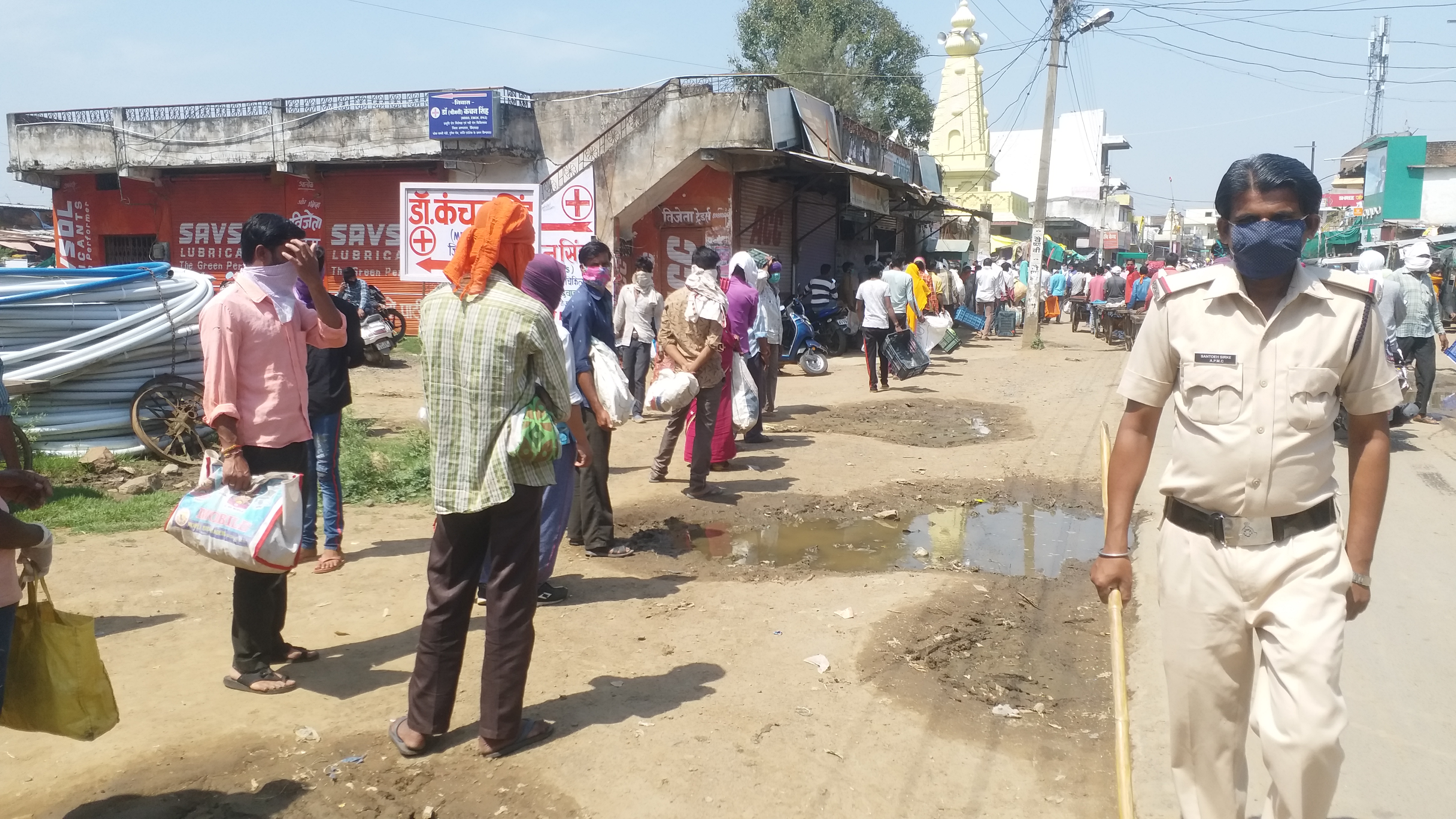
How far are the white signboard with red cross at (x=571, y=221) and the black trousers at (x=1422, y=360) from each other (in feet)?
25.7

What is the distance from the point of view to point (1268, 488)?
8.48 ft

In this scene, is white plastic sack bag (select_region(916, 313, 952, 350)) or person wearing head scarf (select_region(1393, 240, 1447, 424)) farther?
white plastic sack bag (select_region(916, 313, 952, 350))

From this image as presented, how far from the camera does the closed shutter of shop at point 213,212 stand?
20.6 meters

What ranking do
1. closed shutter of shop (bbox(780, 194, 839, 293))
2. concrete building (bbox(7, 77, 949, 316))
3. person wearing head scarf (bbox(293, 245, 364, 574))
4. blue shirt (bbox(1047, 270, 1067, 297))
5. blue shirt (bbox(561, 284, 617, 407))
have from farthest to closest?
blue shirt (bbox(1047, 270, 1067, 297)) → closed shutter of shop (bbox(780, 194, 839, 293)) → concrete building (bbox(7, 77, 949, 316)) → blue shirt (bbox(561, 284, 617, 407)) → person wearing head scarf (bbox(293, 245, 364, 574))

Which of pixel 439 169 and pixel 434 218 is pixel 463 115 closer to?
pixel 439 169

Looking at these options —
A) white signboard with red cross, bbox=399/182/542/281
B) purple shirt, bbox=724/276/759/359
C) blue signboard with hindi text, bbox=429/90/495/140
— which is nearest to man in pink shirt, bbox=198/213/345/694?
white signboard with red cross, bbox=399/182/542/281

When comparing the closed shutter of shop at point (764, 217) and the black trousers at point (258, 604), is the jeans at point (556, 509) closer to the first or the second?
the black trousers at point (258, 604)

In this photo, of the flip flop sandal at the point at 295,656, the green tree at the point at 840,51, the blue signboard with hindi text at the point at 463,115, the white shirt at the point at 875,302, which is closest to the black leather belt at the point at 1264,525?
the flip flop sandal at the point at 295,656

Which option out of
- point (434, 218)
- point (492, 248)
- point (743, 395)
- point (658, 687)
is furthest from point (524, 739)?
point (434, 218)

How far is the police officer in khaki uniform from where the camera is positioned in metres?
2.53

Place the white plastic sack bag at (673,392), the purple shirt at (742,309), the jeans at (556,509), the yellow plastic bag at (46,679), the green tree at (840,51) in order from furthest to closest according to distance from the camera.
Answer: the green tree at (840,51) → the purple shirt at (742,309) → the white plastic sack bag at (673,392) → the jeans at (556,509) → the yellow plastic bag at (46,679)

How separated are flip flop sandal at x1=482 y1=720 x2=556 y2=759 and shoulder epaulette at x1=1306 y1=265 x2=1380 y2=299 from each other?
2.84m

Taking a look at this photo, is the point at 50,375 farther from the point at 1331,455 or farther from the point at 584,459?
the point at 1331,455

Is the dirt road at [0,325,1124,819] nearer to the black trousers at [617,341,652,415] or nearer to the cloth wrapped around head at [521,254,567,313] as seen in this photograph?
the cloth wrapped around head at [521,254,567,313]
